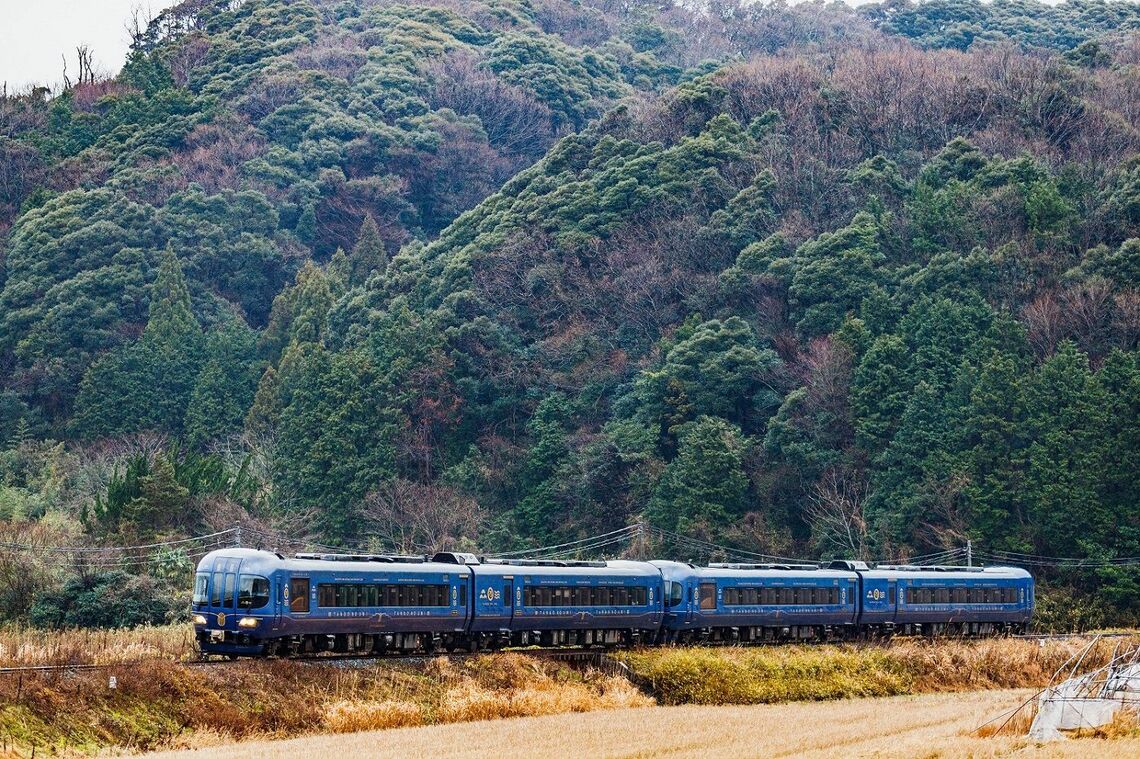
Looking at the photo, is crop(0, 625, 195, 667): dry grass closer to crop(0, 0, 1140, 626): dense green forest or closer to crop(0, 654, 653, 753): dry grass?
crop(0, 654, 653, 753): dry grass

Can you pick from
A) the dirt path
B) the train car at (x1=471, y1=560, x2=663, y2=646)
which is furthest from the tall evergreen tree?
the dirt path

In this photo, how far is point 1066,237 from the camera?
227ft

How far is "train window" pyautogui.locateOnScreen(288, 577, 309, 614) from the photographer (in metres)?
33.9

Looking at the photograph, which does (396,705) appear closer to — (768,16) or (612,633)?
(612,633)

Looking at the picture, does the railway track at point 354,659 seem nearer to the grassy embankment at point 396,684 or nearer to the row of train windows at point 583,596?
the grassy embankment at point 396,684

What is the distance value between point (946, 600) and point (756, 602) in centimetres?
762

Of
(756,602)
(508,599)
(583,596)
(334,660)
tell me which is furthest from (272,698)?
(756,602)

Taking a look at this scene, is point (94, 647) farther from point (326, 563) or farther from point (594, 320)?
point (594, 320)

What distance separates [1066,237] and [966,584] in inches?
981

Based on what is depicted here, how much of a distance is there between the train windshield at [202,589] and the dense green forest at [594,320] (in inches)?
564

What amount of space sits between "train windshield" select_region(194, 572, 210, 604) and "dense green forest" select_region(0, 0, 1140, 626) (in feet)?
47.0

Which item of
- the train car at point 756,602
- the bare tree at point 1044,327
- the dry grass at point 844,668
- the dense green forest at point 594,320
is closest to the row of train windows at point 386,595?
the dry grass at point 844,668

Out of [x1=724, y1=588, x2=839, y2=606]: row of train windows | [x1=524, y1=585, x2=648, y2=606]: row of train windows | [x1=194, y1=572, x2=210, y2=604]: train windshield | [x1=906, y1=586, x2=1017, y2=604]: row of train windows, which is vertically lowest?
[x1=906, y1=586, x2=1017, y2=604]: row of train windows

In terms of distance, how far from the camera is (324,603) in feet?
114
